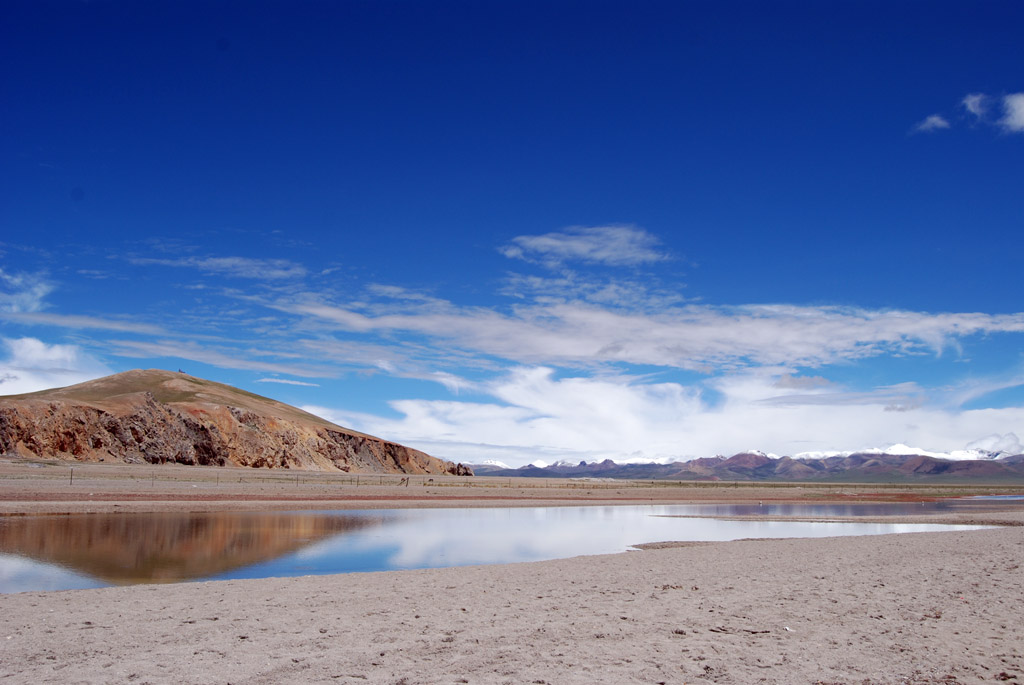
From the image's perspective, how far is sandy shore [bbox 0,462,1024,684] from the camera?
831 centimetres

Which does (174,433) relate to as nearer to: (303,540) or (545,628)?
(303,540)

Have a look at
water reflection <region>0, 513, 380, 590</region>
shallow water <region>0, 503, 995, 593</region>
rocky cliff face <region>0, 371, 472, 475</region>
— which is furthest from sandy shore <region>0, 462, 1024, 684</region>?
rocky cliff face <region>0, 371, 472, 475</region>

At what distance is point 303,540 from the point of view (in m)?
24.8

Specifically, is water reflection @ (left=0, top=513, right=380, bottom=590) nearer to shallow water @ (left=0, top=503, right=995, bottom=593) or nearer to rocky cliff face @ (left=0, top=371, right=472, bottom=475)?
shallow water @ (left=0, top=503, right=995, bottom=593)

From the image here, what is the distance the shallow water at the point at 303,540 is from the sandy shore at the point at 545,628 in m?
3.52

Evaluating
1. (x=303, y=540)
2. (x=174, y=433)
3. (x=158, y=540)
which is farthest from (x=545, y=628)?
(x=174, y=433)

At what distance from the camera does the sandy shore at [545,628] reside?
8312 millimetres

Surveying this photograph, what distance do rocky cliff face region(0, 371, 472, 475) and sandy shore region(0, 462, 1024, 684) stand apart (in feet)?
247

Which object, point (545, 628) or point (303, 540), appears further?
point (303, 540)

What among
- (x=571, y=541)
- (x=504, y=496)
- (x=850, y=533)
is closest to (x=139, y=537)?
(x=571, y=541)

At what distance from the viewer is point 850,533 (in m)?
33.4

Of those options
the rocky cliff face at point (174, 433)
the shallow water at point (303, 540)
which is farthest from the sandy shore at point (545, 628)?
the rocky cliff face at point (174, 433)

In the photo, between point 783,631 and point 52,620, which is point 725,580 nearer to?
point 783,631

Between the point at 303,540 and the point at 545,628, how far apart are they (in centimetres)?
1657
